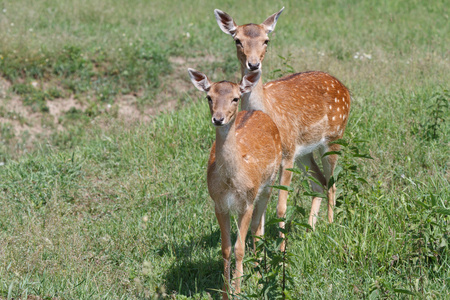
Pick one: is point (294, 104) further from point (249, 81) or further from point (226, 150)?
point (226, 150)

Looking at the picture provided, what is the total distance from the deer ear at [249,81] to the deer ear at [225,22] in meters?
1.28

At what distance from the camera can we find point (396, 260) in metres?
4.16

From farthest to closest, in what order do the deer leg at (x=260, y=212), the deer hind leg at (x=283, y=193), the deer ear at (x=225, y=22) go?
the deer ear at (x=225, y=22) → the deer hind leg at (x=283, y=193) → the deer leg at (x=260, y=212)

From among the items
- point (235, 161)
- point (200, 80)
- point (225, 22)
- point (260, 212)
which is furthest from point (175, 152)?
point (235, 161)

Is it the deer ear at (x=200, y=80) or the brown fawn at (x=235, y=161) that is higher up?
the deer ear at (x=200, y=80)

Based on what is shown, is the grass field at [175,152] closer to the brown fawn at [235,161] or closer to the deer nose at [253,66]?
the brown fawn at [235,161]

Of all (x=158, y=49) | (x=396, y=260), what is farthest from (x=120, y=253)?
(x=158, y=49)

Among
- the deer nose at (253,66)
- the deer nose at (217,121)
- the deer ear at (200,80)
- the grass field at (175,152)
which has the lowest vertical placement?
the grass field at (175,152)

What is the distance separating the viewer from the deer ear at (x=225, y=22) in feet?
18.9

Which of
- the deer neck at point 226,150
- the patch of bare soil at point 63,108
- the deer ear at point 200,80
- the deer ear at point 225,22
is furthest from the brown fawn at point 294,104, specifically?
the patch of bare soil at point 63,108

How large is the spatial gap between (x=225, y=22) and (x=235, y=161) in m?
2.18

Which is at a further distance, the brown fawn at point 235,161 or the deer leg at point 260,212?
the deer leg at point 260,212

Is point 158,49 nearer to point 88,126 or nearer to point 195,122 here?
point 88,126

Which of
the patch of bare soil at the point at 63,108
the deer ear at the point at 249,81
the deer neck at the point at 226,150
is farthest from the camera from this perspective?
the patch of bare soil at the point at 63,108
